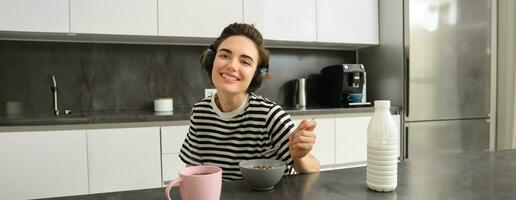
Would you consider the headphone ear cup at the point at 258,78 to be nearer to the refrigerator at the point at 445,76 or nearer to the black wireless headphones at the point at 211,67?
the black wireless headphones at the point at 211,67

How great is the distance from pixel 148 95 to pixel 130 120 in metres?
0.65

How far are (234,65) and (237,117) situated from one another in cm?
23

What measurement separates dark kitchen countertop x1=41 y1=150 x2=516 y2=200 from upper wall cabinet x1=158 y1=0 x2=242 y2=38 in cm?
165

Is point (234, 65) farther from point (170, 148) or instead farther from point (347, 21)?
point (347, 21)

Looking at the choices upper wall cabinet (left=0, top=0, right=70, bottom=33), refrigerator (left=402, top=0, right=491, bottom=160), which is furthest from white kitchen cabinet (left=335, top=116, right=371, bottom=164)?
upper wall cabinet (left=0, top=0, right=70, bottom=33)

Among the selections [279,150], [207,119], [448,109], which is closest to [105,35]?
[207,119]

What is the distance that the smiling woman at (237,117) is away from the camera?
40.1 inches

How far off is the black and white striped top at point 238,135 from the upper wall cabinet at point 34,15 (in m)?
1.41

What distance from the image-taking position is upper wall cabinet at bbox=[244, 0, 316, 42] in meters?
2.49

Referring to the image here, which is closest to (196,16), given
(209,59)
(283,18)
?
(283,18)

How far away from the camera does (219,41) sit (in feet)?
3.67

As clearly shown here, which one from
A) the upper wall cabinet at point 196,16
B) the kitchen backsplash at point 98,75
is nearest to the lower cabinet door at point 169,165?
the kitchen backsplash at point 98,75

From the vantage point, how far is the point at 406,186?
815 mm

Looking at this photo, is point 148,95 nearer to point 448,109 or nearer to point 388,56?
point 388,56
